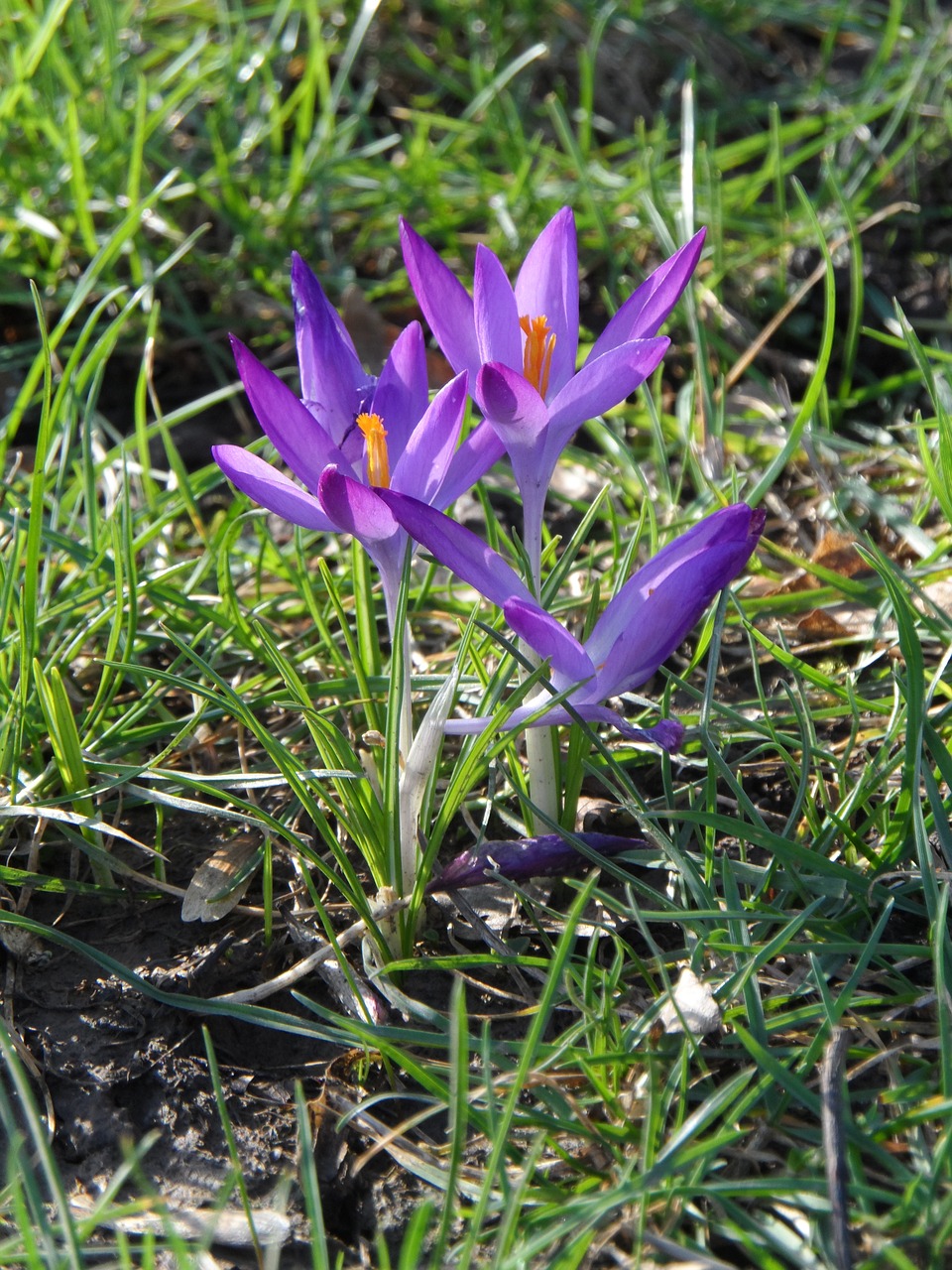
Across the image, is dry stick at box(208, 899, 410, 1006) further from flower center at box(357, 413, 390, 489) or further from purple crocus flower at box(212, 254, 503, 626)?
flower center at box(357, 413, 390, 489)

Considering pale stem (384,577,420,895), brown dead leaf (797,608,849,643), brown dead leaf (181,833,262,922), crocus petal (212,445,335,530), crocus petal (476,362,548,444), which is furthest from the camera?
brown dead leaf (797,608,849,643)

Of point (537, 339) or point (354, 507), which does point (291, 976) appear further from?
point (537, 339)

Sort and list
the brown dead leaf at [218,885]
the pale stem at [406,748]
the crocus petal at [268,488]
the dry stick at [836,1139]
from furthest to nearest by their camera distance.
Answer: the brown dead leaf at [218,885] → the pale stem at [406,748] → the crocus petal at [268,488] → the dry stick at [836,1139]

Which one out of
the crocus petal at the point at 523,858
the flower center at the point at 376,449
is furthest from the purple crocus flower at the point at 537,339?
the crocus petal at the point at 523,858

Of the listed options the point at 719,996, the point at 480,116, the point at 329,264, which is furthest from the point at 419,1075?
the point at 480,116

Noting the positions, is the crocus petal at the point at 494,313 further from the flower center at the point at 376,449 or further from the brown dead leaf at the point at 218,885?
the brown dead leaf at the point at 218,885

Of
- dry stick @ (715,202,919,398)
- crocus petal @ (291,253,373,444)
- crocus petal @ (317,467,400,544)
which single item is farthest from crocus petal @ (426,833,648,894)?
dry stick @ (715,202,919,398)
